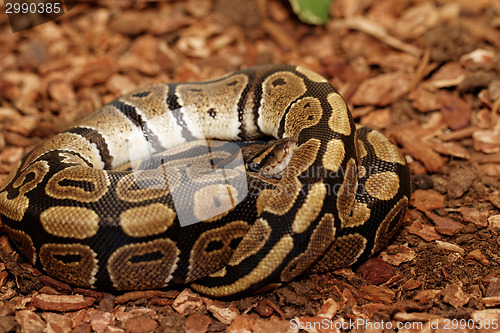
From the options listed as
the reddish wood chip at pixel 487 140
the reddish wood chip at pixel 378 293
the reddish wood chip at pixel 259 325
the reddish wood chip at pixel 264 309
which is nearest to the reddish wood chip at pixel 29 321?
the reddish wood chip at pixel 259 325

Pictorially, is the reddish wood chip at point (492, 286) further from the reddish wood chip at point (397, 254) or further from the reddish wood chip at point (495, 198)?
the reddish wood chip at point (495, 198)

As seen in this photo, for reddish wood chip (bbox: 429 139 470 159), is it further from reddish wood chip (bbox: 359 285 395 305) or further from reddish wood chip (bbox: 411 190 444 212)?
reddish wood chip (bbox: 359 285 395 305)

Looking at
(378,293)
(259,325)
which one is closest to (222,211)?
(259,325)

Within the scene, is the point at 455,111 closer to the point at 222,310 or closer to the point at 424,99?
the point at 424,99

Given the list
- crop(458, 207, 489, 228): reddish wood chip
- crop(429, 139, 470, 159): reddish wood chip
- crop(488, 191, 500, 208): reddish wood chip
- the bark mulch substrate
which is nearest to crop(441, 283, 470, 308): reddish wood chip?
the bark mulch substrate

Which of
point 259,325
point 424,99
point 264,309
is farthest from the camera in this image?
point 424,99
